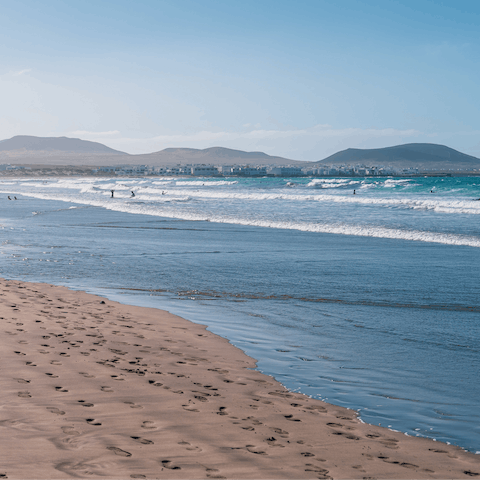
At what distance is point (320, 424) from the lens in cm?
441

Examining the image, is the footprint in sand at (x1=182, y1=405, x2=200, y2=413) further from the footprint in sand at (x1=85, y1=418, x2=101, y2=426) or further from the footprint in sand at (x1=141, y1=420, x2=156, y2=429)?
the footprint in sand at (x1=85, y1=418, x2=101, y2=426)

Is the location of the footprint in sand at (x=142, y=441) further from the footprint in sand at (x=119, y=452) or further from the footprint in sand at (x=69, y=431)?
the footprint in sand at (x=69, y=431)

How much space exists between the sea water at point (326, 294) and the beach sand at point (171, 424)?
0.40 m

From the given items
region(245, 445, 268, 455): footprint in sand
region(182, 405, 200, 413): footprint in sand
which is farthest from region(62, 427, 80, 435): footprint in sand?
region(245, 445, 268, 455): footprint in sand

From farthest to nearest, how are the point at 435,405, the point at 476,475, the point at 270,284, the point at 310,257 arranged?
the point at 310,257 < the point at 270,284 < the point at 435,405 < the point at 476,475

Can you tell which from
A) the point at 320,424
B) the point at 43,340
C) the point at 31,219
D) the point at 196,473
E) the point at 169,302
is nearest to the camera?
the point at 196,473

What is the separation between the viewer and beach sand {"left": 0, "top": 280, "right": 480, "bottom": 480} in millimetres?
3514

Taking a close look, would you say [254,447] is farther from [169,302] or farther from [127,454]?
[169,302]

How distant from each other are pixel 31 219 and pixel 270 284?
1964 centimetres

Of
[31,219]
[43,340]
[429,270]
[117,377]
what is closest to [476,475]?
[117,377]

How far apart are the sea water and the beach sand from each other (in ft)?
1.33

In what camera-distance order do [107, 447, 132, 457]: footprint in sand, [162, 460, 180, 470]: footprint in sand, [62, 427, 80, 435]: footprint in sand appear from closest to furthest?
[162, 460, 180, 470]: footprint in sand → [107, 447, 132, 457]: footprint in sand → [62, 427, 80, 435]: footprint in sand

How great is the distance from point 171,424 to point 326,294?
247 inches

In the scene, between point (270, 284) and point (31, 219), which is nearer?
point (270, 284)
